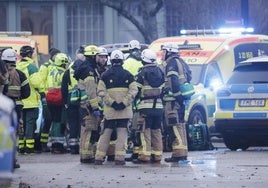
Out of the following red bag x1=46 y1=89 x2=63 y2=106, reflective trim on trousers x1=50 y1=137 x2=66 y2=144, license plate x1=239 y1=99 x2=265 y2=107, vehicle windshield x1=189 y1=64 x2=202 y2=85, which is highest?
vehicle windshield x1=189 y1=64 x2=202 y2=85

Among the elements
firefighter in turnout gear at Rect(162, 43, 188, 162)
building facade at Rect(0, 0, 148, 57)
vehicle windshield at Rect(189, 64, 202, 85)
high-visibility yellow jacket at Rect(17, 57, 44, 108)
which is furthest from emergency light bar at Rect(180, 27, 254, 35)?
building facade at Rect(0, 0, 148, 57)

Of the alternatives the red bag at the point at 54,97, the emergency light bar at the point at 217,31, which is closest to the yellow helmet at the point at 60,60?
the red bag at the point at 54,97

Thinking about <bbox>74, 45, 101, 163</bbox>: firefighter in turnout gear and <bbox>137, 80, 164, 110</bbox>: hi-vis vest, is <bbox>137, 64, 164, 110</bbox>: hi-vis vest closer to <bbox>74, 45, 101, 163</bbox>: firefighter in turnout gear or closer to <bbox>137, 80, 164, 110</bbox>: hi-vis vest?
<bbox>137, 80, 164, 110</bbox>: hi-vis vest

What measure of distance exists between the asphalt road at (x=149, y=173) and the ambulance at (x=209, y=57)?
3439mm

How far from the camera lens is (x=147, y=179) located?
561 inches

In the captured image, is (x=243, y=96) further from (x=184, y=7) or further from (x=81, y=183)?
(x=184, y=7)

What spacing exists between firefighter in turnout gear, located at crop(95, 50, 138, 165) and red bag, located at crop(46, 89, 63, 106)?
310 cm

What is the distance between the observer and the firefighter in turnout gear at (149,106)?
1667cm

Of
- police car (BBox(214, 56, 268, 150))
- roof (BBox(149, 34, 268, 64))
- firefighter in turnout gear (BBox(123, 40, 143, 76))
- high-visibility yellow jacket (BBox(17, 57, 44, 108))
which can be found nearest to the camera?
firefighter in turnout gear (BBox(123, 40, 143, 76))

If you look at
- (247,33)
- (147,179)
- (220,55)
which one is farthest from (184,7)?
(147,179)

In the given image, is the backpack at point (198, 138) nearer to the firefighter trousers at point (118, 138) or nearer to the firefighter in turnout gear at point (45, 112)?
the firefighter in turnout gear at point (45, 112)

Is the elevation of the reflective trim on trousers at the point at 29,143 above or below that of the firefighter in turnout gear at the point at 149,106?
below

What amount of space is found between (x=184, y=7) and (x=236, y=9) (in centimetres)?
180

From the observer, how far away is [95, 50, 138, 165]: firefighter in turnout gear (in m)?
16.2
